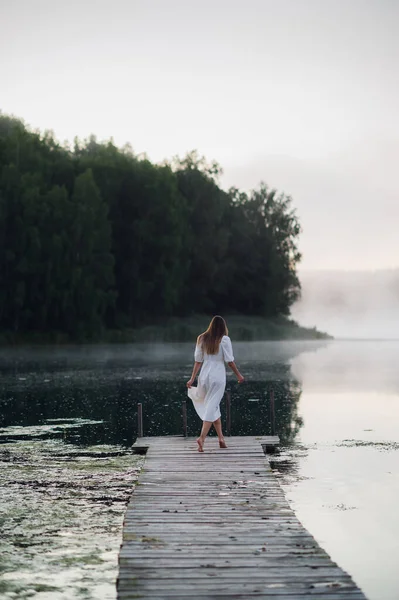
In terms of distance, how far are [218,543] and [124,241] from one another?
6740cm

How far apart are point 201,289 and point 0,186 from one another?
98.3ft

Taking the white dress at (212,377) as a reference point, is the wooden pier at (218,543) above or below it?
below

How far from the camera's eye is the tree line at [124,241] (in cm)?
6122

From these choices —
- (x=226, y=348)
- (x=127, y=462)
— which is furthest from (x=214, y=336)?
(x=127, y=462)

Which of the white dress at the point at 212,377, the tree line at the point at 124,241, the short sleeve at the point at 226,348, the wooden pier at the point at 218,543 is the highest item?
the tree line at the point at 124,241

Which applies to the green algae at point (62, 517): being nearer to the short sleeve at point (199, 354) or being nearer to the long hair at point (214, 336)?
the short sleeve at point (199, 354)

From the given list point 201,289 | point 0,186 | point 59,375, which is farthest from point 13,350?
point 201,289

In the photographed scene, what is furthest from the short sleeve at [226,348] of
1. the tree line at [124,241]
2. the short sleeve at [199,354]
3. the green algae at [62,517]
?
the tree line at [124,241]

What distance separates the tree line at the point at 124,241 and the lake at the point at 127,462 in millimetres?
23331

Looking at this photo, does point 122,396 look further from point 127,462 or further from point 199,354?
point 199,354

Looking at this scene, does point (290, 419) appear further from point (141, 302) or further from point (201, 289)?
point (201, 289)

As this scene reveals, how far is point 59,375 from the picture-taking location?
37.3 meters

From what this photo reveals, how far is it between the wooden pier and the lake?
0.43 m

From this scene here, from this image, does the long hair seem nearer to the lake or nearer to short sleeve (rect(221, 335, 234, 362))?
short sleeve (rect(221, 335, 234, 362))
